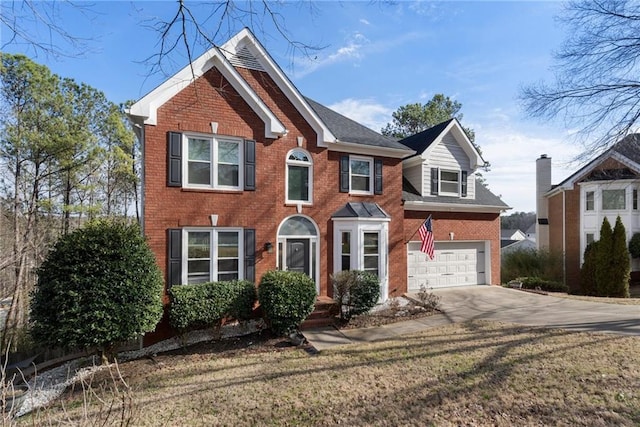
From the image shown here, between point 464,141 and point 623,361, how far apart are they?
10989 mm

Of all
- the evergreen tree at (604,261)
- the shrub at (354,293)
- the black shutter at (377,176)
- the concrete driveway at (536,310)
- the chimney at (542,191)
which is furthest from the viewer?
the chimney at (542,191)

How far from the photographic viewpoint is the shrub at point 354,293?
10102 mm

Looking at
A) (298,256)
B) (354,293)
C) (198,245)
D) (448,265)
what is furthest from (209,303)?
(448,265)

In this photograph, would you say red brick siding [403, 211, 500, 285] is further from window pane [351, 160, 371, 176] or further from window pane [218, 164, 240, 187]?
window pane [218, 164, 240, 187]

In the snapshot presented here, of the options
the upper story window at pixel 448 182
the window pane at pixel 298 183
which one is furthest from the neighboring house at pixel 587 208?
the window pane at pixel 298 183

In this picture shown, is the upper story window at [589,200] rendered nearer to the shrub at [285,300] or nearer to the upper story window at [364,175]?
the upper story window at [364,175]

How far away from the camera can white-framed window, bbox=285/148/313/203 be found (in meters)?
12.0

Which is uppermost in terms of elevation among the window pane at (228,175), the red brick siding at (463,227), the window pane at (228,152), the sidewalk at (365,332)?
the window pane at (228,152)

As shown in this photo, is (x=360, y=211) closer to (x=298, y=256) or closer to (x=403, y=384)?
(x=298, y=256)

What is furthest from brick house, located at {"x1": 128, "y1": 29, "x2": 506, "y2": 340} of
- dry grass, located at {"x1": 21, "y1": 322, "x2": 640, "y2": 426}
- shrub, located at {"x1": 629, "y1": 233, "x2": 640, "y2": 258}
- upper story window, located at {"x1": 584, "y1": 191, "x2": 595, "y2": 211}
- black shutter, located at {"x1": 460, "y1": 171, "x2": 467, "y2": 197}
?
shrub, located at {"x1": 629, "y1": 233, "x2": 640, "y2": 258}

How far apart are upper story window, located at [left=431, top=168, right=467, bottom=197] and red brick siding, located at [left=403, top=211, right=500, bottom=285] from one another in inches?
42.2

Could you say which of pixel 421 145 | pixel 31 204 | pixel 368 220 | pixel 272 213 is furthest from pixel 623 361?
pixel 31 204

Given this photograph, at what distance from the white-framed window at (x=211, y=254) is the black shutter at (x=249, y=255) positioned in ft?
0.45

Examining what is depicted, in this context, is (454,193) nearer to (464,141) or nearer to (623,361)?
(464,141)
